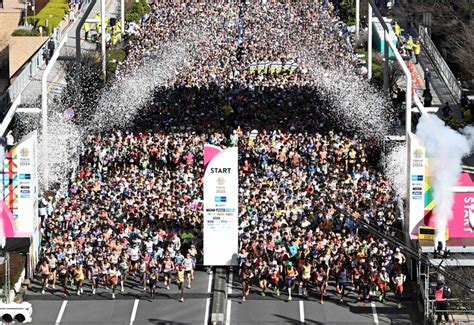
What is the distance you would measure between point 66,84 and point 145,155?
11.5 metres

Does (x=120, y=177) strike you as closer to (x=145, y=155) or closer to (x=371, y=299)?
(x=145, y=155)

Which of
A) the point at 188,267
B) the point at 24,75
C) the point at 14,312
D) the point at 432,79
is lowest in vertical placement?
the point at 14,312

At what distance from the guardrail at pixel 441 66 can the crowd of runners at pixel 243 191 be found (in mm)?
4754

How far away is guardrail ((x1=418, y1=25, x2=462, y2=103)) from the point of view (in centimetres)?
9025

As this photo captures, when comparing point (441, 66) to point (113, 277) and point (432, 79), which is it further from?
point (113, 277)

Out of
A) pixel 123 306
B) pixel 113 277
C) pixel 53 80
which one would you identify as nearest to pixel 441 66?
pixel 53 80

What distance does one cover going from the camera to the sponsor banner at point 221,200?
207 feet

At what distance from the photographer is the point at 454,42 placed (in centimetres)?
9631

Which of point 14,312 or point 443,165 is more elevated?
point 443,165

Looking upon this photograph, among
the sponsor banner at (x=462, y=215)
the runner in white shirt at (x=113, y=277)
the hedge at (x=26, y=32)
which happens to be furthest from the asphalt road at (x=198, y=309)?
the hedge at (x=26, y=32)

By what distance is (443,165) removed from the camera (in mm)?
62438

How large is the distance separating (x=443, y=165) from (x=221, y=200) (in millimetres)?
7456

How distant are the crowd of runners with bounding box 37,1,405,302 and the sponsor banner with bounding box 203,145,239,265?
25.1 inches

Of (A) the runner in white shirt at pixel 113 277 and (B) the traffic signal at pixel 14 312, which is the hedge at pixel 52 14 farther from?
(B) the traffic signal at pixel 14 312
